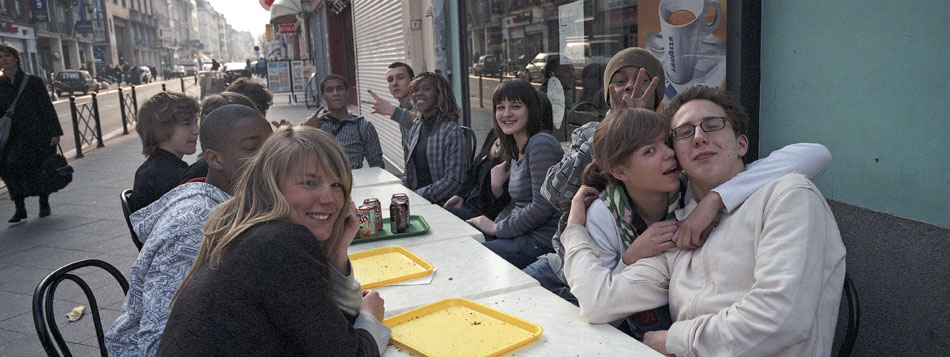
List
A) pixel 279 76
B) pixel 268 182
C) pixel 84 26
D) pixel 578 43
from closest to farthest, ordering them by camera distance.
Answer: pixel 268 182 < pixel 578 43 < pixel 279 76 < pixel 84 26

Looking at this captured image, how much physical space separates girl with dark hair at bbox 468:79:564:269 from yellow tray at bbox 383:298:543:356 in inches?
46.8

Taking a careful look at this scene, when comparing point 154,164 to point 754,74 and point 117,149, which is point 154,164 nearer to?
point 754,74

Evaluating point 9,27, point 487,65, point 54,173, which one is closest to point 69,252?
point 54,173

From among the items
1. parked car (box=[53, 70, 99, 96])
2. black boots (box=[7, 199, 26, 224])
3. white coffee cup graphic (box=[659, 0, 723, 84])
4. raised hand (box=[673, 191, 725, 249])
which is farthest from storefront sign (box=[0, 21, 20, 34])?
raised hand (box=[673, 191, 725, 249])

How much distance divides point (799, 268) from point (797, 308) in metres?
0.10

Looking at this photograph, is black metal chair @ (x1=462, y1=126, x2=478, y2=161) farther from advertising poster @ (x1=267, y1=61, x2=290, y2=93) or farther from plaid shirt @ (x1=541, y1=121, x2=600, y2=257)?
advertising poster @ (x1=267, y1=61, x2=290, y2=93)

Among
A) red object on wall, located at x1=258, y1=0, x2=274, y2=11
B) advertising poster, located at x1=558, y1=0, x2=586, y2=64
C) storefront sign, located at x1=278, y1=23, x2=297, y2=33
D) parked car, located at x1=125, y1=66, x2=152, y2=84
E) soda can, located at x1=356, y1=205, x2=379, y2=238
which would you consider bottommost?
soda can, located at x1=356, y1=205, x2=379, y2=238

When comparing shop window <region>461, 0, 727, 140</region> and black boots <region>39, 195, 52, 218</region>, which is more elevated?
shop window <region>461, 0, 727, 140</region>

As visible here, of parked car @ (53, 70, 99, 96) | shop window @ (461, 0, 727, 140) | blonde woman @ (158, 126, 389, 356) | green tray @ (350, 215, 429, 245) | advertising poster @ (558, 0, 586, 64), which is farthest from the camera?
parked car @ (53, 70, 99, 96)

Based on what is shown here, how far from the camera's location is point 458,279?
2.31m

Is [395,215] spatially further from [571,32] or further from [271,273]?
[571,32]

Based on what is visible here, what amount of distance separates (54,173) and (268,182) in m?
6.09

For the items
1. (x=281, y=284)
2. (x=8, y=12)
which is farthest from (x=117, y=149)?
(x=8, y=12)

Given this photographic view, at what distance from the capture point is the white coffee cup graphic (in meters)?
3.18
